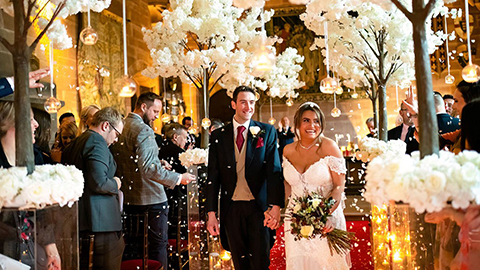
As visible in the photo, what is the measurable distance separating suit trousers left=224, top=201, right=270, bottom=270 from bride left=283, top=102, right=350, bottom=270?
222mm

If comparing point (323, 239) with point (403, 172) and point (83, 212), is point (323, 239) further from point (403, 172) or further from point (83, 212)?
point (403, 172)

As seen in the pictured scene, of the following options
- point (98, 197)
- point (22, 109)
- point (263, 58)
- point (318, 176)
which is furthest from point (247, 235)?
point (22, 109)

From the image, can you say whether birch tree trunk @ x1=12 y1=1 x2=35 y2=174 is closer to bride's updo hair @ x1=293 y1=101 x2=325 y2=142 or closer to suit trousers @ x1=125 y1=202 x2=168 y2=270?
bride's updo hair @ x1=293 y1=101 x2=325 y2=142

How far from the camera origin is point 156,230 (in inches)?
206

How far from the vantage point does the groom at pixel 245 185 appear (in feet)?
14.6

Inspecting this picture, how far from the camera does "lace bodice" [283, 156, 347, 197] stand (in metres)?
4.38

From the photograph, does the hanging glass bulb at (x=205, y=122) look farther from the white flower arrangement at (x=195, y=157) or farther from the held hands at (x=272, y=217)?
the held hands at (x=272, y=217)

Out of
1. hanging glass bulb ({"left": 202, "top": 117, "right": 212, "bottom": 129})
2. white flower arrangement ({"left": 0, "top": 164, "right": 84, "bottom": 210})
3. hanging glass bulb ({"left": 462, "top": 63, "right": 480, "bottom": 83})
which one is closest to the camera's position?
white flower arrangement ({"left": 0, "top": 164, "right": 84, "bottom": 210})

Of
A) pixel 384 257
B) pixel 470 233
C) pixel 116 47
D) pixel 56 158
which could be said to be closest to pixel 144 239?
pixel 56 158

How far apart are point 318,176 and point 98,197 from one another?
5.80 ft

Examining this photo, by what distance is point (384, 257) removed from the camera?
4859 millimetres

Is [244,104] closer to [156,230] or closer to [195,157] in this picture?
[195,157]

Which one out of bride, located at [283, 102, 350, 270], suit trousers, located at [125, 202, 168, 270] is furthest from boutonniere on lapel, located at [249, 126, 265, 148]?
suit trousers, located at [125, 202, 168, 270]

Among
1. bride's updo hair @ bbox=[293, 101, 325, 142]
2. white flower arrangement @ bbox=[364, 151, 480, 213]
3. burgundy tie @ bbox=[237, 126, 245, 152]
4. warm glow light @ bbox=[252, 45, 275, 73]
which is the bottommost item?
white flower arrangement @ bbox=[364, 151, 480, 213]
